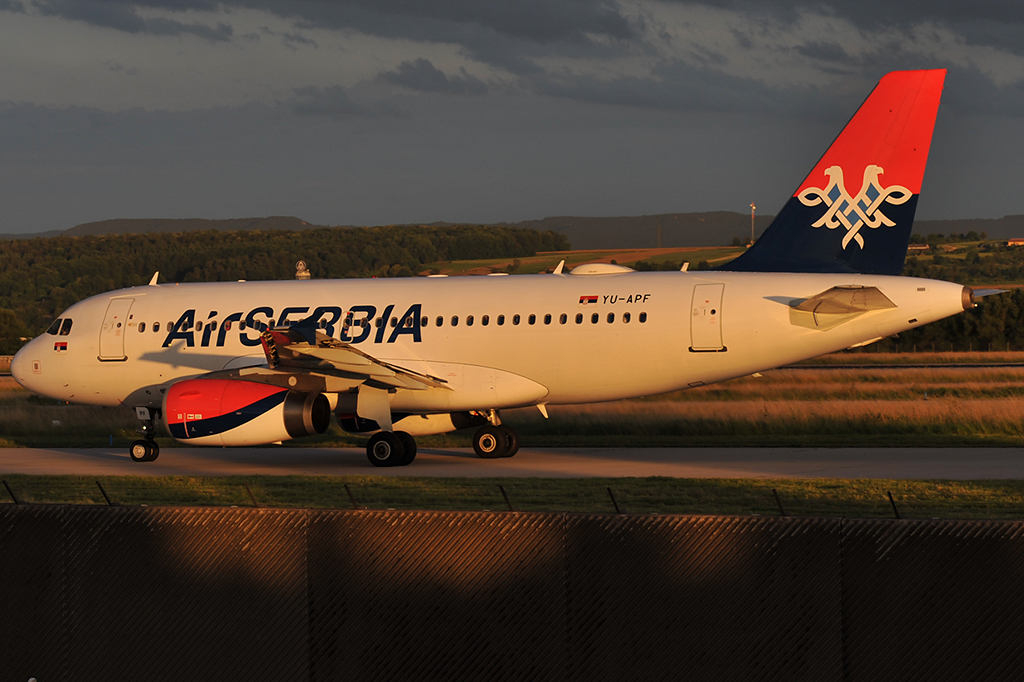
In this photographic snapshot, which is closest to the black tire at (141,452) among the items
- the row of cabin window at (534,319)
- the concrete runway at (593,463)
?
the concrete runway at (593,463)

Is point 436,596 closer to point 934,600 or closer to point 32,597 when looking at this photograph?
point 32,597

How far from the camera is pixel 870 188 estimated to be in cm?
1989

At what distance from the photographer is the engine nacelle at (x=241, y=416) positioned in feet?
64.4

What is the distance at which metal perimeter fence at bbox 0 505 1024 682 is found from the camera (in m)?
6.77

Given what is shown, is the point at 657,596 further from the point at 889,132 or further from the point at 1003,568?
the point at 889,132

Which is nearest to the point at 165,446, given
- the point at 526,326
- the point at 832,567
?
the point at 526,326

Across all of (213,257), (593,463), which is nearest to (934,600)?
(593,463)

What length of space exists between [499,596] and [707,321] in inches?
517

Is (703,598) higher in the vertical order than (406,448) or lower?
higher

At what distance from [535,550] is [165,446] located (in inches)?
829

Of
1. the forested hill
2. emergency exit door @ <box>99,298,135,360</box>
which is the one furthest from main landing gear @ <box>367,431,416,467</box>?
the forested hill

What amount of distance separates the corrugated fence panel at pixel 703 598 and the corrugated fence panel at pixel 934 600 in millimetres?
159

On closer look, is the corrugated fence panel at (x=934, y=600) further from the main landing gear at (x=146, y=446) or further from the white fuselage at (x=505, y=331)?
Result: the main landing gear at (x=146, y=446)

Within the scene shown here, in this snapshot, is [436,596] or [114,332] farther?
[114,332]
